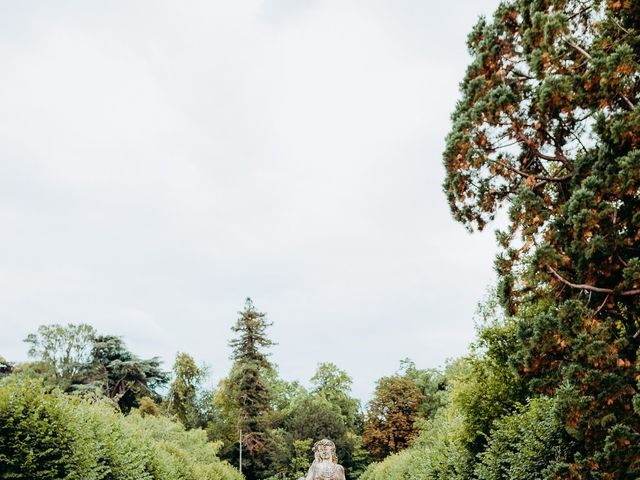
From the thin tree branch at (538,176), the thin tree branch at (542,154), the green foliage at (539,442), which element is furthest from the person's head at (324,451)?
the thin tree branch at (542,154)

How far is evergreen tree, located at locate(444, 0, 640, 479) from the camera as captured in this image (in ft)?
27.7

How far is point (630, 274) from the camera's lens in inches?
327

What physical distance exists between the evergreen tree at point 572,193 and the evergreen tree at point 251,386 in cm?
4110

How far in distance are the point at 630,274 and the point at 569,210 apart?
1266mm

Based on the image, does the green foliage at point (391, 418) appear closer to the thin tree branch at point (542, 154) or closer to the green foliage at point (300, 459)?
the green foliage at point (300, 459)

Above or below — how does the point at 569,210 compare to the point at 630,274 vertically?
above

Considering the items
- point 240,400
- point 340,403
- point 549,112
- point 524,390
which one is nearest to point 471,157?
point 549,112

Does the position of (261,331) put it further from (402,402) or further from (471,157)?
(471,157)

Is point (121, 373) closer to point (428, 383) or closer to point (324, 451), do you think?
point (428, 383)

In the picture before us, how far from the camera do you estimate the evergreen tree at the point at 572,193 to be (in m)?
8.43

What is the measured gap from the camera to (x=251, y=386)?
166 ft

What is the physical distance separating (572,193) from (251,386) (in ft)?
146

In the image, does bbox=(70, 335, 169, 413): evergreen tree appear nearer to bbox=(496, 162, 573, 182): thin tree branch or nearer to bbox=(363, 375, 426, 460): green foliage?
bbox=(363, 375, 426, 460): green foliage

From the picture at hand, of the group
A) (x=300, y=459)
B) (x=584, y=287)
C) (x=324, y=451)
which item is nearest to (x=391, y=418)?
(x=300, y=459)
